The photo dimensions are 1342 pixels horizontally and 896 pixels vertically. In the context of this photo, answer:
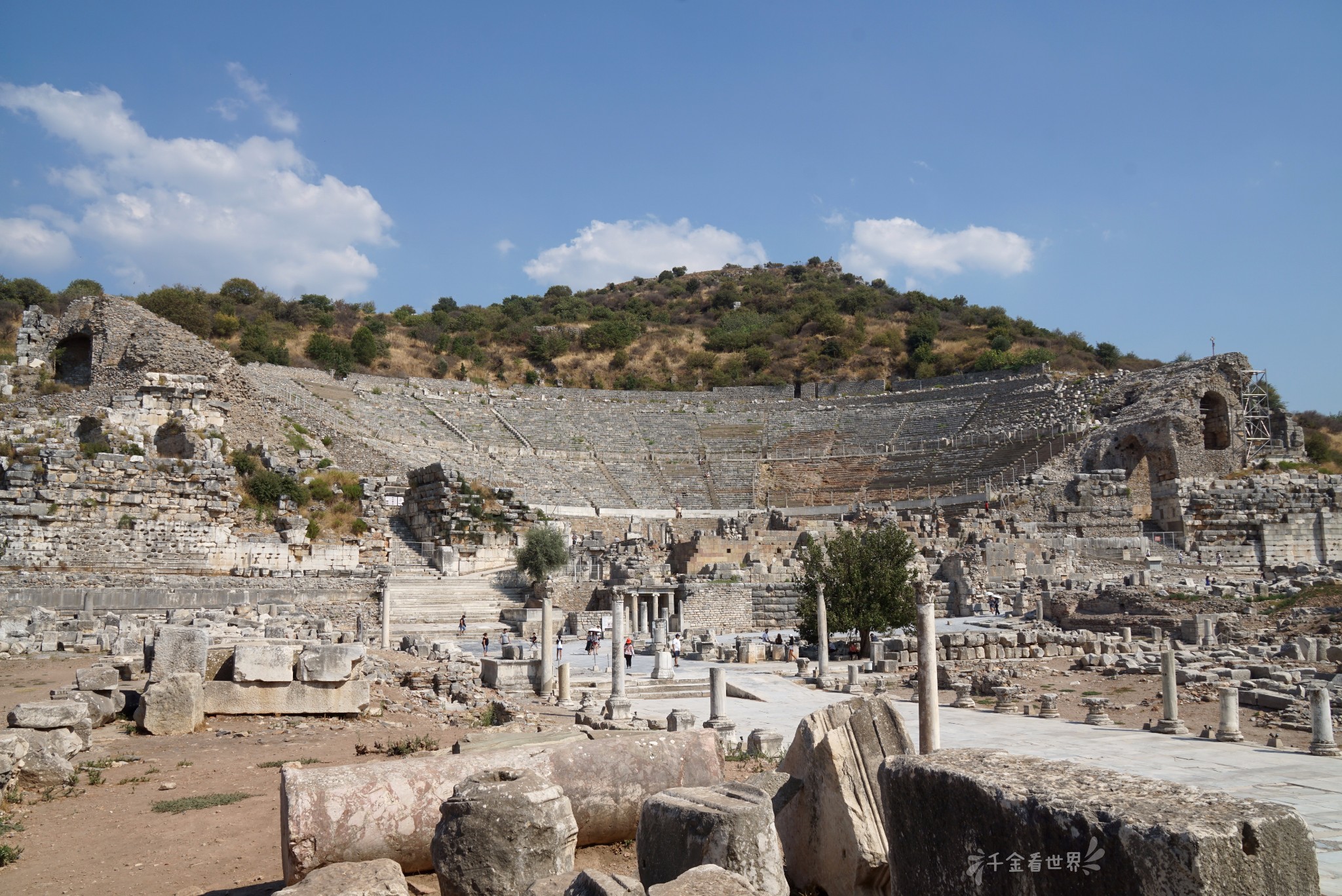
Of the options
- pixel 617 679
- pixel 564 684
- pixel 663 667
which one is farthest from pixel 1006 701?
pixel 564 684

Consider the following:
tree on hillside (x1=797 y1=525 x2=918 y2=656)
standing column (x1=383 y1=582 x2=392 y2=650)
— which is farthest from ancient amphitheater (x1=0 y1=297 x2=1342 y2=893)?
tree on hillside (x1=797 y1=525 x2=918 y2=656)

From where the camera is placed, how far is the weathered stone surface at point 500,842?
13.3 ft

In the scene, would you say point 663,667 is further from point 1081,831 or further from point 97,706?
point 1081,831

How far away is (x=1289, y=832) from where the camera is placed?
2352mm

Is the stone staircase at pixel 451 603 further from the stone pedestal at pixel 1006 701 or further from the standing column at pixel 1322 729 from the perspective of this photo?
the standing column at pixel 1322 729

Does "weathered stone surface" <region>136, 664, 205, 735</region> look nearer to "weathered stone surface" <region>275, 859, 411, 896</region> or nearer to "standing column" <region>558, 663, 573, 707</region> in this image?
"standing column" <region>558, 663, 573, 707</region>

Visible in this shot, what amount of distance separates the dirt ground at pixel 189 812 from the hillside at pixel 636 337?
4785 centimetres

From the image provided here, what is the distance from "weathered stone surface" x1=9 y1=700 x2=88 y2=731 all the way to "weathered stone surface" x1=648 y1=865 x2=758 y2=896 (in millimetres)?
7781

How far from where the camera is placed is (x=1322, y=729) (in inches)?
363

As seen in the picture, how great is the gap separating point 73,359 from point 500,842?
40.7 metres

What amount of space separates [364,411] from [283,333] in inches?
714

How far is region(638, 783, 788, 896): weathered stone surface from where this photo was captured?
3.98m

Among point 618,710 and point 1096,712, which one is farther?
point 618,710

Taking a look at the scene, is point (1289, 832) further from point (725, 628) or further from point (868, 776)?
Result: point (725, 628)
